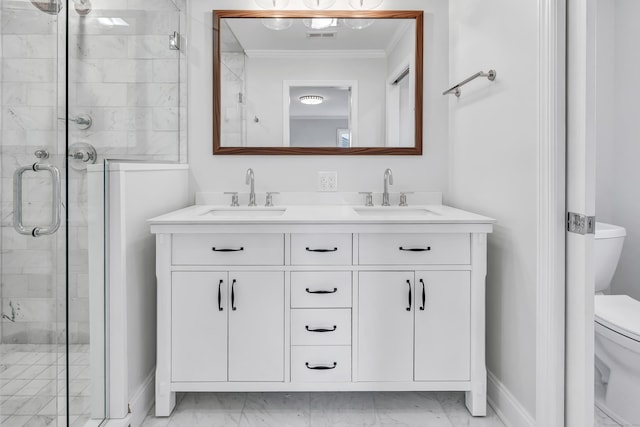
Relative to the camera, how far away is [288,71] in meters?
2.34

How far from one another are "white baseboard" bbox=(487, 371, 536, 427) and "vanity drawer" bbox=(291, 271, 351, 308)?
0.73 meters

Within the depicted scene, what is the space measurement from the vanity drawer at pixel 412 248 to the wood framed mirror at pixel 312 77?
0.75 metres

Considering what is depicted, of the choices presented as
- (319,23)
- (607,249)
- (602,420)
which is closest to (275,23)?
(319,23)

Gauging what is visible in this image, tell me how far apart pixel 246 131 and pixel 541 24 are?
4.81ft

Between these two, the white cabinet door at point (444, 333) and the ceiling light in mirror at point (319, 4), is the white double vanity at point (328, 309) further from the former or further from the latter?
the ceiling light in mirror at point (319, 4)

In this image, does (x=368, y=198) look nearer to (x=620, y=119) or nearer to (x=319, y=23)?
(x=319, y=23)

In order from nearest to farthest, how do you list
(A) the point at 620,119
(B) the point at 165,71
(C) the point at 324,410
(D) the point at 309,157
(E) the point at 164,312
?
1. (A) the point at 620,119
2. (E) the point at 164,312
3. (C) the point at 324,410
4. (B) the point at 165,71
5. (D) the point at 309,157

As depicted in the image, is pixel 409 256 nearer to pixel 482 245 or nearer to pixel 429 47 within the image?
pixel 482 245

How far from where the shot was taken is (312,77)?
2.34 metres

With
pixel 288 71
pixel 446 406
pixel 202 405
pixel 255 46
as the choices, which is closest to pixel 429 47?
pixel 288 71

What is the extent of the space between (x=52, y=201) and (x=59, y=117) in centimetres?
25

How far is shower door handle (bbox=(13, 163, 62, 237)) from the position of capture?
113 centimetres

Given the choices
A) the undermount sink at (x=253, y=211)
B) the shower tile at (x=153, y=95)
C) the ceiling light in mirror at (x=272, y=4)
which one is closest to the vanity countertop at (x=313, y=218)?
the undermount sink at (x=253, y=211)

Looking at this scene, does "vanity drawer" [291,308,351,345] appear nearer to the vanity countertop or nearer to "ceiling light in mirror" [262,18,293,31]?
the vanity countertop
